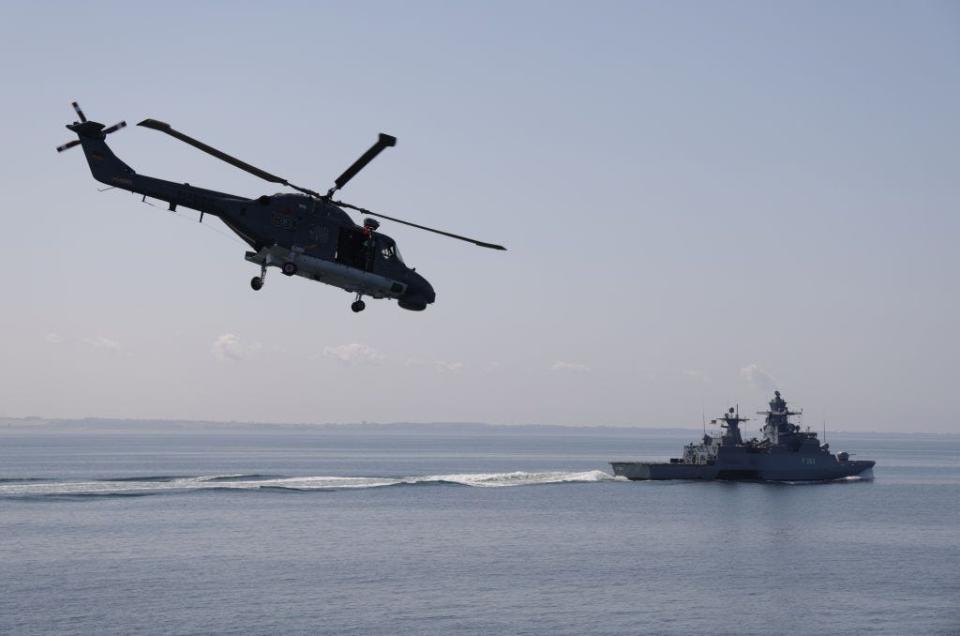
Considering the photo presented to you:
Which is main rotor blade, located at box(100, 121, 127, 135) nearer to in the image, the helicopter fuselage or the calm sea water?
the helicopter fuselage

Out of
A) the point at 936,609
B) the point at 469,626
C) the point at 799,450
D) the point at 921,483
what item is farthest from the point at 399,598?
the point at 921,483

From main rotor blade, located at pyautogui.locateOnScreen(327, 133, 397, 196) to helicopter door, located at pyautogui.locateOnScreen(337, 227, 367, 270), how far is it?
132 centimetres

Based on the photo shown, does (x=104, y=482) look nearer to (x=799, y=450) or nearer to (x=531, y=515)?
(x=531, y=515)

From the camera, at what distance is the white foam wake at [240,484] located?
96625mm

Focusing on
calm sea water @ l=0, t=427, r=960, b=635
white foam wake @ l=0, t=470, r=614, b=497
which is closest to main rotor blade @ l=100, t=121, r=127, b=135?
calm sea water @ l=0, t=427, r=960, b=635

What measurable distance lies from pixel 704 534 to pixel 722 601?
2237cm

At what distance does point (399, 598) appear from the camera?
50.8 m

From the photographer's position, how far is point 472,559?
6203 centimetres

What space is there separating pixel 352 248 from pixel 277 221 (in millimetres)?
2332

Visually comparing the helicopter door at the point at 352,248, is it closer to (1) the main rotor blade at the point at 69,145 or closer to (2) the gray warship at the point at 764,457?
(1) the main rotor blade at the point at 69,145

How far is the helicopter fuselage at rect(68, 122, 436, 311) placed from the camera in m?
29.1

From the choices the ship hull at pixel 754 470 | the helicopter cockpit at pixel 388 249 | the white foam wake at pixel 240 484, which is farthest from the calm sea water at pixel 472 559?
the helicopter cockpit at pixel 388 249

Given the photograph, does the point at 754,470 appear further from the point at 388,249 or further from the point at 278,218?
the point at 278,218

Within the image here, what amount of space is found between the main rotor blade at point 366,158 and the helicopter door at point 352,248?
1318mm
